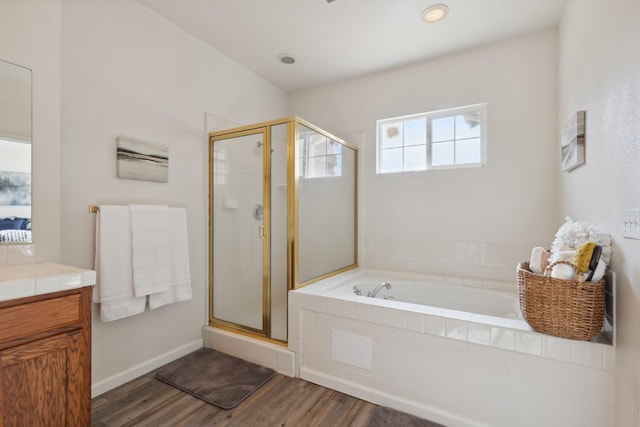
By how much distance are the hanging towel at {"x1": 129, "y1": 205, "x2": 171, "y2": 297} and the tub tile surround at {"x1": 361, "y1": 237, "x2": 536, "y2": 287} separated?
6.23 feet

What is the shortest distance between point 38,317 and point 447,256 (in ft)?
9.25

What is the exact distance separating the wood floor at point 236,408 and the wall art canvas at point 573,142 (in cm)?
197

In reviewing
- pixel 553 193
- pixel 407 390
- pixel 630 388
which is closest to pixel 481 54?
pixel 553 193

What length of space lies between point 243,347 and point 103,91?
2.08 metres

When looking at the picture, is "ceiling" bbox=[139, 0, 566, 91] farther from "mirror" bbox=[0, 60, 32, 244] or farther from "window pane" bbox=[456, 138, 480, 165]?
"mirror" bbox=[0, 60, 32, 244]

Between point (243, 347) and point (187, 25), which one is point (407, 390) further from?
point (187, 25)

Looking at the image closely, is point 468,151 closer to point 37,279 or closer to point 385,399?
point 385,399

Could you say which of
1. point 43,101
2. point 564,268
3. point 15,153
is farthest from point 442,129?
point 15,153

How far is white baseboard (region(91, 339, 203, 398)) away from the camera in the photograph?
6.33ft

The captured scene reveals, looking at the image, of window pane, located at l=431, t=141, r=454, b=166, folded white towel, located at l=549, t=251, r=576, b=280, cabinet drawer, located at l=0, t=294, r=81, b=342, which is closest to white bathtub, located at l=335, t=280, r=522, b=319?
folded white towel, located at l=549, t=251, r=576, b=280

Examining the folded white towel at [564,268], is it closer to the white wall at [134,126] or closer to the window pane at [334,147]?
the window pane at [334,147]

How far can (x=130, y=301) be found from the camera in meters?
1.99

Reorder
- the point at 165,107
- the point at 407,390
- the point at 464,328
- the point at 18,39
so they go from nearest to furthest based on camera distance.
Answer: the point at 18,39
the point at 464,328
the point at 407,390
the point at 165,107

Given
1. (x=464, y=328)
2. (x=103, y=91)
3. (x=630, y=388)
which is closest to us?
(x=630, y=388)
